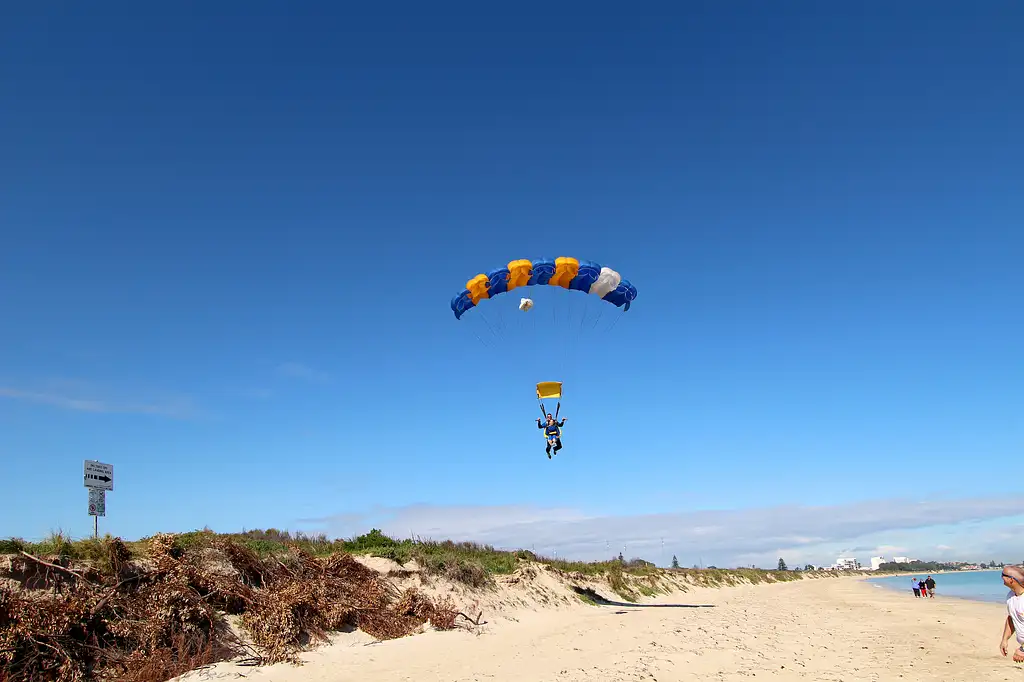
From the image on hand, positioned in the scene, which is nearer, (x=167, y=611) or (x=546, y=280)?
(x=167, y=611)

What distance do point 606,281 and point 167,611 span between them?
1594 cm

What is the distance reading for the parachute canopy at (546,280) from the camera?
2062 cm

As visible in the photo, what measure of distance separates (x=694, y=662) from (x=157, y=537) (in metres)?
11.0

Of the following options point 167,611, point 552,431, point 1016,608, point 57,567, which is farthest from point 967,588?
point 57,567

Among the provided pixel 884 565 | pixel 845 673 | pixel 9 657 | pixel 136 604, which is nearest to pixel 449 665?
pixel 136 604

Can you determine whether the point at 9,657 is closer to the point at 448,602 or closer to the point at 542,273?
the point at 448,602

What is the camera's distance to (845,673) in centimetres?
1145

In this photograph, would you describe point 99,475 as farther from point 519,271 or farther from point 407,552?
point 519,271

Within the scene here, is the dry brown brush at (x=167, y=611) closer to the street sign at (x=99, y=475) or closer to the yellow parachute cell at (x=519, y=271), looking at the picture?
the street sign at (x=99, y=475)

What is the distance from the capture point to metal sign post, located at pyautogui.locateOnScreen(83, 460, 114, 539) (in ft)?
39.7

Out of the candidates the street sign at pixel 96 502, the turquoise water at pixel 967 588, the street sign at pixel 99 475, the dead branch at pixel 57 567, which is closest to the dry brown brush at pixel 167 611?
the dead branch at pixel 57 567

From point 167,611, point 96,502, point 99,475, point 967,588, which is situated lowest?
point 967,588

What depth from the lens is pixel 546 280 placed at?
68.7 feet

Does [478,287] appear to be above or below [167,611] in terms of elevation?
above
